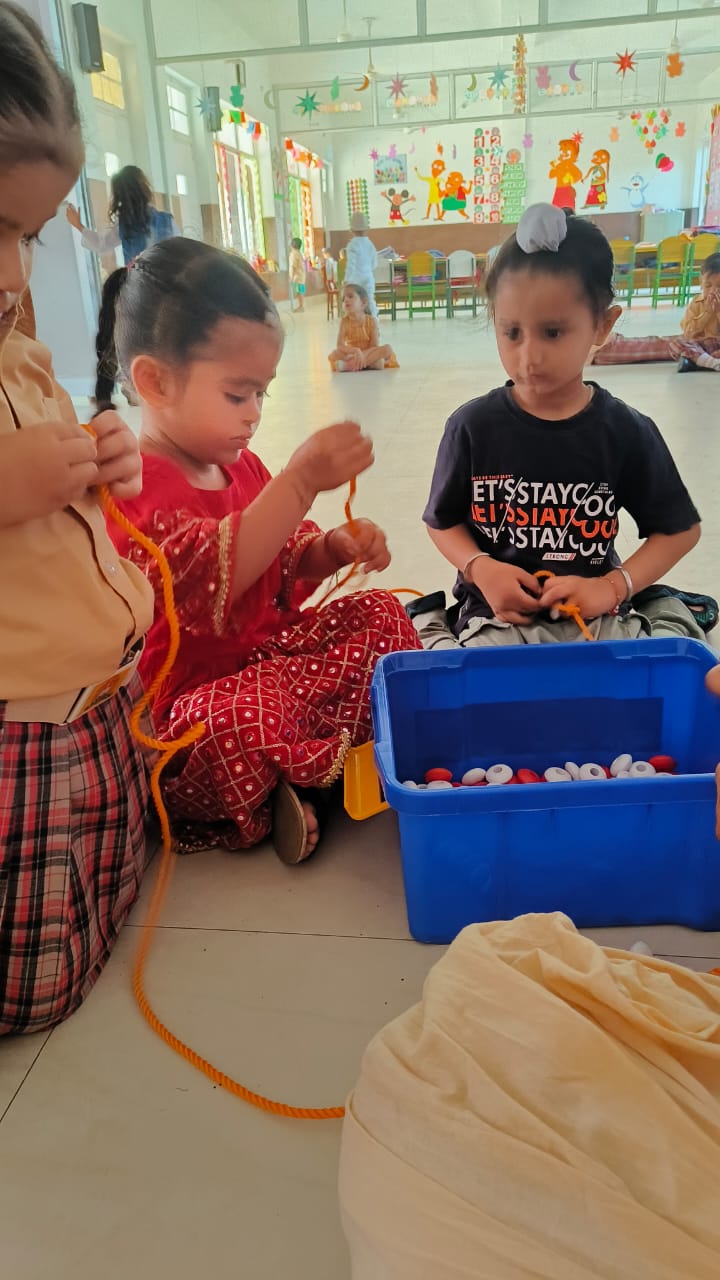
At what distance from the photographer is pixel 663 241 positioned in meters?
5.38

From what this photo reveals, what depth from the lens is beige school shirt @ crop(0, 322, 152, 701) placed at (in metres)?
0.69

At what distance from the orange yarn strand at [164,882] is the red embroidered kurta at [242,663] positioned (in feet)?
0.10

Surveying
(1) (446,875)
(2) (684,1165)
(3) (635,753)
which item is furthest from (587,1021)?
(3) (635,753)

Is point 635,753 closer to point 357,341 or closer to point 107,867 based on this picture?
point 107,867

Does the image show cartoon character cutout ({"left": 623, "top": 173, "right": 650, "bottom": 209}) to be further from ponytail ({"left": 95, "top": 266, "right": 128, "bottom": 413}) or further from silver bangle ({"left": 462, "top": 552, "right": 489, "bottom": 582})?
ponytail ({"left": 95, "top": 266, "right": 128, "bottom": 413})

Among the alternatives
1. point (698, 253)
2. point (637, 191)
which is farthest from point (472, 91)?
point (698, 253)

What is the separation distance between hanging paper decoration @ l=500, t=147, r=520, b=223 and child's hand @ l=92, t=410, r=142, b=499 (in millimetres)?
3859

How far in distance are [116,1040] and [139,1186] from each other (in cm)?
14

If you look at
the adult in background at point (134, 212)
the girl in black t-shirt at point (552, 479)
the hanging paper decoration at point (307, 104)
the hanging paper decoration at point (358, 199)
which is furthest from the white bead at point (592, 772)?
the hanging paper decoration at point (358, 199)

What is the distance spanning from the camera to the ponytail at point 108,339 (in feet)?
3.24

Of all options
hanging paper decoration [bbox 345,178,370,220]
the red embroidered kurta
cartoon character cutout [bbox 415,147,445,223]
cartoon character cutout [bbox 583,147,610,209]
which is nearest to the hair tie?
the red embroidered kurta

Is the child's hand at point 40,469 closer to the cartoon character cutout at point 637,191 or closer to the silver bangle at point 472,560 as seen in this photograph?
the silver bangle at point 472,560

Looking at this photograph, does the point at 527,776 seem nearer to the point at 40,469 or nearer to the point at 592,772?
the point at 592,772

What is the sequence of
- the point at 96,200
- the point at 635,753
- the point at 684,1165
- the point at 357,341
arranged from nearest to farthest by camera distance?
the point at 684,1165
the point at 635,753
the point at 96,200
the point at 357,341
